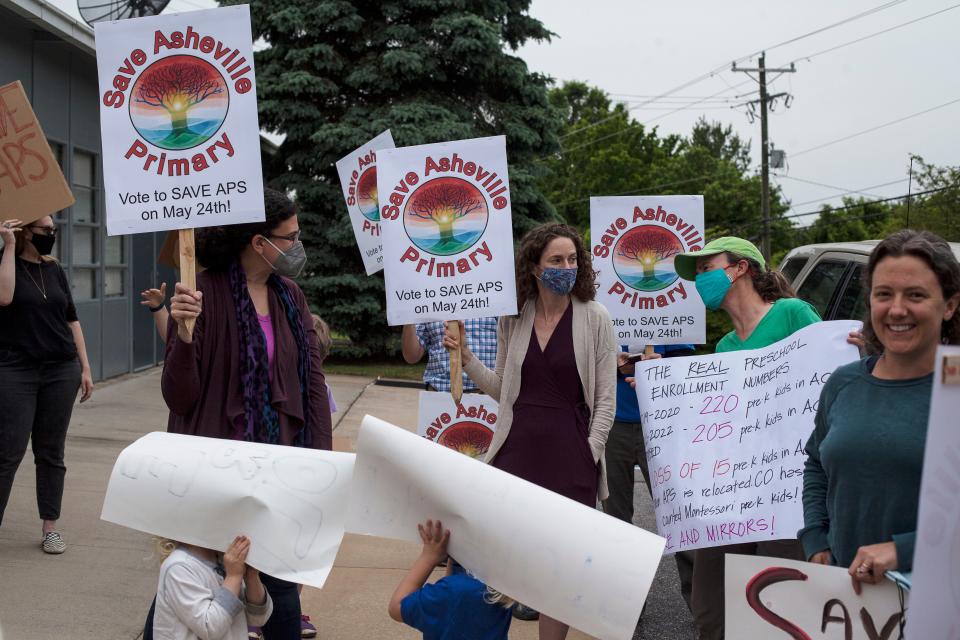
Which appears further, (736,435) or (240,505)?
(736,435)

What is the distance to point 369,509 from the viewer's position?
299 cm

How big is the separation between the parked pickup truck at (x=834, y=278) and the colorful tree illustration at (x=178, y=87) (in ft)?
12.4

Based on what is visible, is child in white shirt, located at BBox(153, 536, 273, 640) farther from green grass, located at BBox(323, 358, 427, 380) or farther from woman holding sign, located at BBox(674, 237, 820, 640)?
green grass, located at BBox(323, 358, 427, 380)

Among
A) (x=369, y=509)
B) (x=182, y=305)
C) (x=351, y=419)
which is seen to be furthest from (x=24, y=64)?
(x=369, y=509)

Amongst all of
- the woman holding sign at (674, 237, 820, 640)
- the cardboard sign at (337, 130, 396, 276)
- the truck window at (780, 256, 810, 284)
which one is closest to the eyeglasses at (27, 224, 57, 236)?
the cardboard sign at (337, 130, 396, 276)

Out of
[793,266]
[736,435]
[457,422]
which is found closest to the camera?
[736,435]

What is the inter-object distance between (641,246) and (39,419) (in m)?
3.57

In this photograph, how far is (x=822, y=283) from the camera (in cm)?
658

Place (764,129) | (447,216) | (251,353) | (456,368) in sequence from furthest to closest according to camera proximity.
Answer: (764,129) < (447,216) < (456,368) < (251,353)

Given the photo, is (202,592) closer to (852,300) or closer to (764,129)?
(852,300)

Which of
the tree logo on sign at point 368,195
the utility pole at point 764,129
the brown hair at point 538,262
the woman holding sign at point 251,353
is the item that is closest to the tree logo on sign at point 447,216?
the brown hair at point 538,262

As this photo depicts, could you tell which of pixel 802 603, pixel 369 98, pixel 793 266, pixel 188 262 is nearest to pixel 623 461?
pixel 802 603

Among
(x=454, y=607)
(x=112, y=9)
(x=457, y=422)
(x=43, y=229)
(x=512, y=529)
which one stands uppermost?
(x=112, y=9)

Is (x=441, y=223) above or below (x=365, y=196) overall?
below
